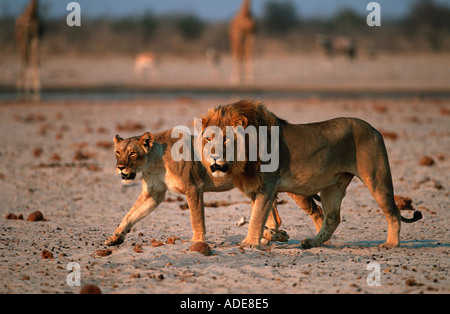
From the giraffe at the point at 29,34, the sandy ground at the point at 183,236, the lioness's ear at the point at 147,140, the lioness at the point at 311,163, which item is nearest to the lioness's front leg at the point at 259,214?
the lioness at the point at 311,163

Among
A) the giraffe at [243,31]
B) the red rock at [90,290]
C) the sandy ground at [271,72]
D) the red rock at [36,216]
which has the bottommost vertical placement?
the red rock at [90,290]

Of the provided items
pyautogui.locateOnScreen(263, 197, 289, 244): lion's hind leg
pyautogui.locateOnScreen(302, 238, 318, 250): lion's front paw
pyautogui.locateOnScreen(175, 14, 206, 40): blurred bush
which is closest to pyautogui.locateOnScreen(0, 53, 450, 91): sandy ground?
pyautogui.locateOnScreen(175, 14, 206, 40): blurred bush

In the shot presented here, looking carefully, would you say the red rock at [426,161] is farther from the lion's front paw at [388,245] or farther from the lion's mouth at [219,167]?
the lion's mouth at [219,167]

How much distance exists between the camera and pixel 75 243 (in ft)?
24.8

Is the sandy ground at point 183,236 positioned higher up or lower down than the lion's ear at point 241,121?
lower down

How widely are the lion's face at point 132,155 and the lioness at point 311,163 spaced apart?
23.3 inches

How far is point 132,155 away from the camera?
23.0 ft

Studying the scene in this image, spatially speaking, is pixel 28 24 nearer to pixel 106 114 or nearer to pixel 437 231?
pixel 106 114

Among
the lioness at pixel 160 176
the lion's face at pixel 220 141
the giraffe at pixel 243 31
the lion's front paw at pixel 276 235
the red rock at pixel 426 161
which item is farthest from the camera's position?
the giraffe at pixel 243 31

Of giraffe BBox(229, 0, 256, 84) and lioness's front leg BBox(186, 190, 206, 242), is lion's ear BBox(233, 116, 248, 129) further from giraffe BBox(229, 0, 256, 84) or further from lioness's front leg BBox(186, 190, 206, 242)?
giraffe BBox(229, 0, 256, 84)

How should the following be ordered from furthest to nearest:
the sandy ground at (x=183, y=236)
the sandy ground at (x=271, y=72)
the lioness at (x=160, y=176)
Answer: the sandy ground at (x=271, y=72), the lioness at (x=160, y=176), the sandy ground at (x=183, y=236)

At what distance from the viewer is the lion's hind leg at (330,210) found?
24.2 ft

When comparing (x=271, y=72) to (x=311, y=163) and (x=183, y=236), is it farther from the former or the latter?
(x=311, y=163)
